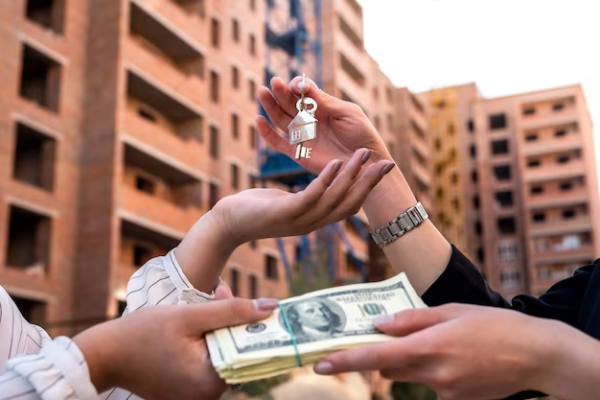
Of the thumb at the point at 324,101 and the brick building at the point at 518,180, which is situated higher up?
the brick building at the point at 518,180

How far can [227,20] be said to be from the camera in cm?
1947

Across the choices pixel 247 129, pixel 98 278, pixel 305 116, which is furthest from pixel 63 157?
pixel 305 116

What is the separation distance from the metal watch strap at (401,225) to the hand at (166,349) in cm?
54

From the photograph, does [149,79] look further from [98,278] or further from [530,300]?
[530,300]

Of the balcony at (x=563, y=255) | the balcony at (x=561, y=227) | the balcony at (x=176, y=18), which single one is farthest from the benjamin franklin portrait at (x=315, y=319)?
the balcony at (x=561, y=227)

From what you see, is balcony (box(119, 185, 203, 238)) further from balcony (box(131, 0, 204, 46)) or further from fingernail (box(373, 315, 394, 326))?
fingernail (box(373, 315, 394, 326))

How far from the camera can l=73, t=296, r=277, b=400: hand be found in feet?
3.14

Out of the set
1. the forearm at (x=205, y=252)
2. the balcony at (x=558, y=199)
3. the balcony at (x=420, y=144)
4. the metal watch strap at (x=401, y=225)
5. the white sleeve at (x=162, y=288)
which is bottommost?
the white sleeve at (x=162, y=288)

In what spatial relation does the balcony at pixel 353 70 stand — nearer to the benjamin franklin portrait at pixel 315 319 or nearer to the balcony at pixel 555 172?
the balcony at pixel 555 172

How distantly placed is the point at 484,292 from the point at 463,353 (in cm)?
57

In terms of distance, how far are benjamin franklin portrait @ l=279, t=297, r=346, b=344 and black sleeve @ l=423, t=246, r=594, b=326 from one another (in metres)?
0.46

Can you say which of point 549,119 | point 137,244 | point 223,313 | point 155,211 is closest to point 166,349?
point 223,313

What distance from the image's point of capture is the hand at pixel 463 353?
35.3 inches

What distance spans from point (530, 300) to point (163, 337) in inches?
30.9
